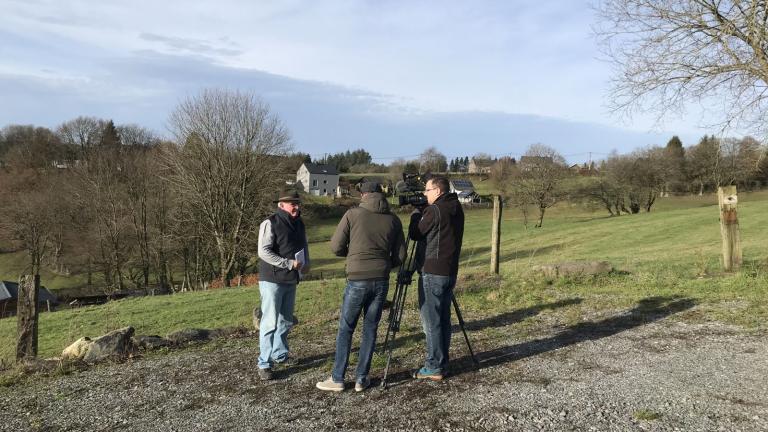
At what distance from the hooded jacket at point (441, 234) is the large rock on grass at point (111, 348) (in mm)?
4449

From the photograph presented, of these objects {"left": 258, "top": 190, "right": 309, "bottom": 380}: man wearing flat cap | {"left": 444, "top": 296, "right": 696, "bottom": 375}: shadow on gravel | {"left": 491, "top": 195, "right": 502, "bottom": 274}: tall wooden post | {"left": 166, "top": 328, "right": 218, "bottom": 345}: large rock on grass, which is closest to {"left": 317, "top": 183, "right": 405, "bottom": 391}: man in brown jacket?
{"left": 258, "top": 190, "right": 309, "bottom": 380}: man wearing flat cap

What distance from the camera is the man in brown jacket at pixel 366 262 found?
5.08 meters

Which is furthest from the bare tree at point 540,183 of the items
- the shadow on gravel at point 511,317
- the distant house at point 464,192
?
the shadow on gravel at point 511,317

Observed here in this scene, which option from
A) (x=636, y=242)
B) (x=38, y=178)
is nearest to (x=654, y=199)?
(x=636, y=242)

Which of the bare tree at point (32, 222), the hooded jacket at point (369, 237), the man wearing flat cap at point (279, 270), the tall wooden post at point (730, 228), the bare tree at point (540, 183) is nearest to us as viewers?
the hooded jacket at point (369, 237)

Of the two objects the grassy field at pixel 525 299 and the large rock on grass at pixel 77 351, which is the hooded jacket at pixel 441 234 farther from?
the large rock on grass at pixel 77 351

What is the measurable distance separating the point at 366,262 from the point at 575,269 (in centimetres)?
781

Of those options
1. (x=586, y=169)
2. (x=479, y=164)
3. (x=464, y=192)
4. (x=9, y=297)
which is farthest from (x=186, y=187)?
(x=479, y=164)

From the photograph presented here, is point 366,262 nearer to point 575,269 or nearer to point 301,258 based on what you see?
point 301,258

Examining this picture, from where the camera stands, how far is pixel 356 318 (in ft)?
17.1

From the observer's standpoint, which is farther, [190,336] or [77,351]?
[190,336]

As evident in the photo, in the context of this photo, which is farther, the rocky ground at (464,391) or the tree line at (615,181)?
the tree line at (615,181)

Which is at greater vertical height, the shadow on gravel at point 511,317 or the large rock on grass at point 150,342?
the shadow on gravel at point 511,317

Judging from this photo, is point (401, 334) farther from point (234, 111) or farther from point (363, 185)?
point (234, 111)
